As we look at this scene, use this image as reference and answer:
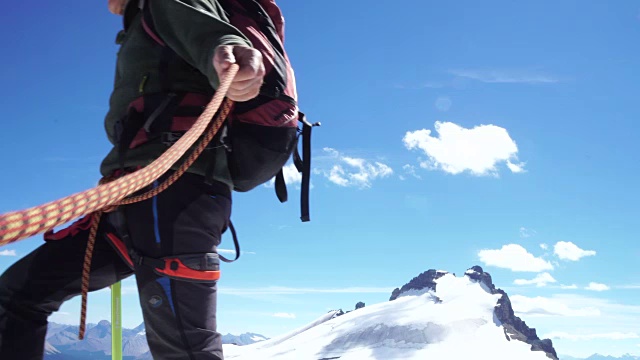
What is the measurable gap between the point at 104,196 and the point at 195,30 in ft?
3.73

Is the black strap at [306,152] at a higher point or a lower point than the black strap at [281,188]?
higher

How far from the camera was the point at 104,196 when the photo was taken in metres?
1.65

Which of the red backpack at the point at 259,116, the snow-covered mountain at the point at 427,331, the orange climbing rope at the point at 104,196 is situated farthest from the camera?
the snow-covered mountain at the point at 427,331

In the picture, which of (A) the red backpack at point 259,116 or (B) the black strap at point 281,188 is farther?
(B) the black strap at point 281,188

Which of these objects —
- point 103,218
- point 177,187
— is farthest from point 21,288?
point 177,187

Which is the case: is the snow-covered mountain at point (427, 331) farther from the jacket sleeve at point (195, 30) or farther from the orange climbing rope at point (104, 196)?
the jacket sleeve at point (195, 30)

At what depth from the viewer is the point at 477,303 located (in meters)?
158

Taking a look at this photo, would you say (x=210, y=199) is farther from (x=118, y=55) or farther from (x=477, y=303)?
(x=477, y=303)

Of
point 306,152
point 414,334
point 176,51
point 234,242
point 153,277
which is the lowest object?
point 153,277

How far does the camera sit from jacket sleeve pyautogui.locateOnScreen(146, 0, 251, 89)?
2.38m

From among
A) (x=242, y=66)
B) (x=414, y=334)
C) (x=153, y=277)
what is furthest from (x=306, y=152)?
(x=414, y=334)

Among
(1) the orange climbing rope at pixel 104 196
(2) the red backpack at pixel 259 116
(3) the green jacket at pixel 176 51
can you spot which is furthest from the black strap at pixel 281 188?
(1) the orange climbing rope at pixel 104 196

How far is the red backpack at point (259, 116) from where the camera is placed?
2756mm

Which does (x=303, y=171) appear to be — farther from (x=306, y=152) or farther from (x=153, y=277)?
(x=153, y=277)
